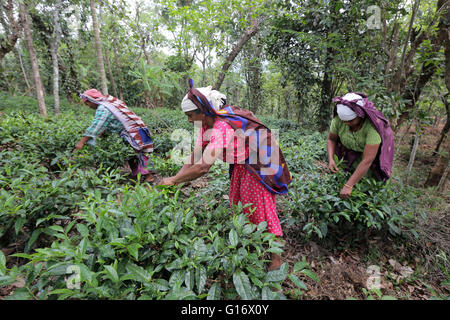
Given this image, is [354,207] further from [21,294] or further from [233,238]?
[21,294]

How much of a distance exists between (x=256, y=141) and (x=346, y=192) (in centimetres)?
109

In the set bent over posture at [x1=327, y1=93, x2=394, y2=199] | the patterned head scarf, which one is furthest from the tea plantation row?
the patterned head scarf

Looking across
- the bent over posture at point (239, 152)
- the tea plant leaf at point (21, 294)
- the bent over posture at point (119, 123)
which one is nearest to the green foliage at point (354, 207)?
the bent over posture at point (239, 152)

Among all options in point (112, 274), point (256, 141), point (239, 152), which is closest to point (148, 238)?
point (112, 274)

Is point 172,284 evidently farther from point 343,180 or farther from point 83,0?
point 83,0

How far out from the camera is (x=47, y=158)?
9.04ft

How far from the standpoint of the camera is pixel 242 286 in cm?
114

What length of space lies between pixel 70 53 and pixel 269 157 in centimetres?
1249

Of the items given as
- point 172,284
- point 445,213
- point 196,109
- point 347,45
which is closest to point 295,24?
point 347,45

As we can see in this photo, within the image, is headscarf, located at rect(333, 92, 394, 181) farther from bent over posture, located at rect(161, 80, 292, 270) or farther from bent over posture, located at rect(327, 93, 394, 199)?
bent over posture, located at rect(161, 80, 292, 270)

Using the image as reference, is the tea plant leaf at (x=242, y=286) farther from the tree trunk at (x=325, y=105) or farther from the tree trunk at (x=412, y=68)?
the tree trunk at (x=325, y=105)

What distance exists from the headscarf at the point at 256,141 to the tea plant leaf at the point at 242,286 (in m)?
0.87

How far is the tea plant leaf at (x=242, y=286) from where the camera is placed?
44.2 inches
